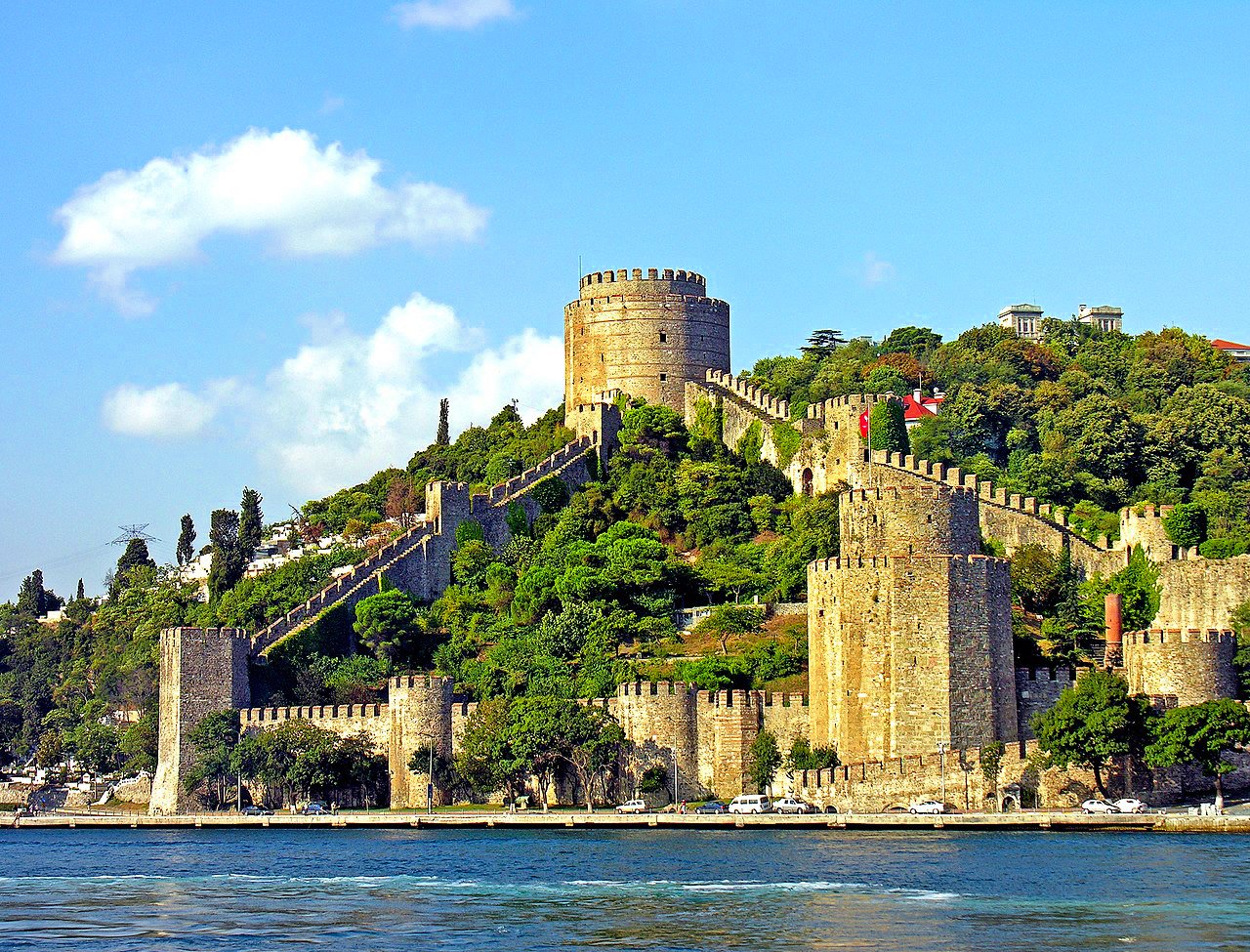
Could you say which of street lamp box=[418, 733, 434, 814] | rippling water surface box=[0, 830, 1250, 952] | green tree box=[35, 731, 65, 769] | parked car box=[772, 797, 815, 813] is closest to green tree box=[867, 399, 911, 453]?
street lamp box=[418, 733, 434, 814]

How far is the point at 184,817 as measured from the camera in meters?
69.0

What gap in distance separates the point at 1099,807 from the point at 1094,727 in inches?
74.5

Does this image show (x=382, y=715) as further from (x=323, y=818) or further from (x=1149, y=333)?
(x=1149, y=333)

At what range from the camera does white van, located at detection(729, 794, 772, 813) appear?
193 feet

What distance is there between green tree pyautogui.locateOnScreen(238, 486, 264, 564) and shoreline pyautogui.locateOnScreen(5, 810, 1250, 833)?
67.8ft

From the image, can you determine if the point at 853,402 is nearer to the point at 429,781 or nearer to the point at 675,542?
the point at 675,542

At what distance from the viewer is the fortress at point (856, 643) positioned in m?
57.2

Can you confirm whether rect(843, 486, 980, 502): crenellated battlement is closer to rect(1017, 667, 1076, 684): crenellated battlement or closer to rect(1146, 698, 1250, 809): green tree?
rect(1017, 667, 1076, 684): crenellated battlement

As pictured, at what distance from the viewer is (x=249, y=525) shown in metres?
94.5

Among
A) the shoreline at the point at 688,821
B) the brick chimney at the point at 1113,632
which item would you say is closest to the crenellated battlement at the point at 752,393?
the brick chimney at the point at 1113,632

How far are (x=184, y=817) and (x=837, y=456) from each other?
24836 millimetres

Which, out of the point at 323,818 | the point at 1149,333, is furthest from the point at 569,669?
the point at 1149,333

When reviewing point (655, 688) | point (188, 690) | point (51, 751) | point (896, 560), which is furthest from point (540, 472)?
point (896, 560)

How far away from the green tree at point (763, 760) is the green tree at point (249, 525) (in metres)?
35.2
